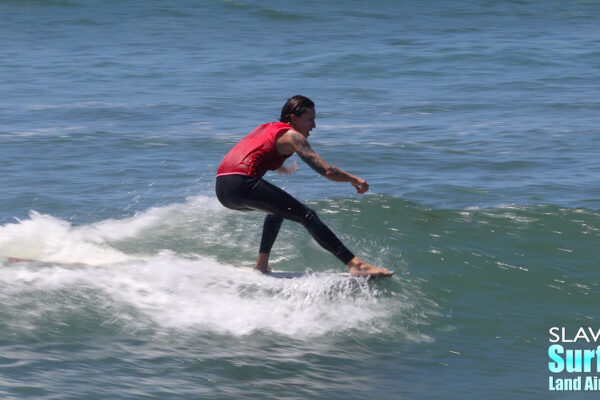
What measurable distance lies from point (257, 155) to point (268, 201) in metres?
0.36

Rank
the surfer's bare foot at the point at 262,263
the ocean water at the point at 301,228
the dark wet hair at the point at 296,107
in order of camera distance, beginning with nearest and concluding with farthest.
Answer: the ocean water at the point at 301,228
the dark wet hair at the point at 296,107
the surfer's bare foot at the point at 262,263

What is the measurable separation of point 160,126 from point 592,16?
18.3 meters

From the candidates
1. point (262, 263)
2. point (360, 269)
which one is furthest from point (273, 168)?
point (360, 269)

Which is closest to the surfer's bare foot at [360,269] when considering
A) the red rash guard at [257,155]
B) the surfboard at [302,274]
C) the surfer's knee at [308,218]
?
the surfboard at [302,274]

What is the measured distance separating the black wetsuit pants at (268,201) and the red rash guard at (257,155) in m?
0.06

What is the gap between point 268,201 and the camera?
6.93 m

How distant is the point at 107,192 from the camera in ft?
37.4

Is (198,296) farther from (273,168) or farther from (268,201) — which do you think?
(273,168)

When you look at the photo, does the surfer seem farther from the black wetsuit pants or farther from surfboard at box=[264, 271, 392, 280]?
surfboard at box=[264, 271, 392, 280]

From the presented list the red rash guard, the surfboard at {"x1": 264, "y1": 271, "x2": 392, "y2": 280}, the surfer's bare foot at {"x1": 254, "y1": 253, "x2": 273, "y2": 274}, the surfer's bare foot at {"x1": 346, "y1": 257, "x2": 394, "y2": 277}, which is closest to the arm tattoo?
the red rash guard

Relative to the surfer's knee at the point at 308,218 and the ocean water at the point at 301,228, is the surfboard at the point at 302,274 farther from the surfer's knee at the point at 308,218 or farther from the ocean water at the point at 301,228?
the surfer's knee at the point at 308,218

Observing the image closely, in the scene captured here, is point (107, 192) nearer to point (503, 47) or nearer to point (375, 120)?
point (375, 120)

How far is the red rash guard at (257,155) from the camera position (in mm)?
6906

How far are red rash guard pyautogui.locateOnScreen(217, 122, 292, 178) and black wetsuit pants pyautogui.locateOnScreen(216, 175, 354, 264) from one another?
56 mm
